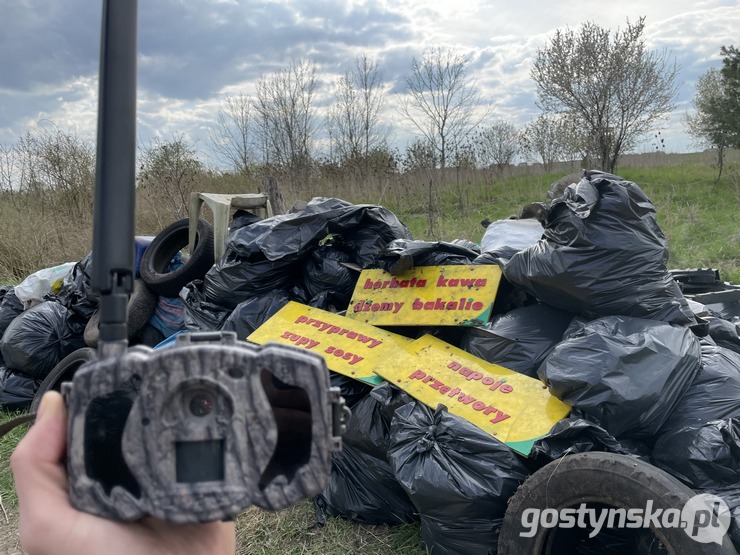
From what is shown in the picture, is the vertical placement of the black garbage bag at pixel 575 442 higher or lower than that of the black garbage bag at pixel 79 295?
lower

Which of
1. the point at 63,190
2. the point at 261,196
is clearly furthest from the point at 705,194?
the point at 63,190

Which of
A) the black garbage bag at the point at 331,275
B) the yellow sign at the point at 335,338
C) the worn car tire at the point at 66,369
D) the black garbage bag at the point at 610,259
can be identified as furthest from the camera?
the worn car tire at the point at 66,369

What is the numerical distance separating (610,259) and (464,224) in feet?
24.6

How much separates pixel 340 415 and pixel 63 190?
42.2 ft

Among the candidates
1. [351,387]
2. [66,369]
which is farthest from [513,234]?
[66,369]

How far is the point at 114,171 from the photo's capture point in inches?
24.5

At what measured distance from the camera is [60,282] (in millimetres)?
5273

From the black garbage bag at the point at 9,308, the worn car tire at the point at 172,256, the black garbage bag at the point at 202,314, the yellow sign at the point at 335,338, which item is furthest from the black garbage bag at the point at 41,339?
the yellow sign at the point at 335,338

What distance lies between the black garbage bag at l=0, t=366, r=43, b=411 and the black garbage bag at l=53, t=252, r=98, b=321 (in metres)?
0.66

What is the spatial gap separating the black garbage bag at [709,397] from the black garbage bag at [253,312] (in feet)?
7.92

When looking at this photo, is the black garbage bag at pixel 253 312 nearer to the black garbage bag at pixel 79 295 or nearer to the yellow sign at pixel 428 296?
the yellow sign at pixel 428 296

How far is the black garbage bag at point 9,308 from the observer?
5176 millimetres

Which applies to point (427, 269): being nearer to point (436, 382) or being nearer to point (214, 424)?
point (436, 382)

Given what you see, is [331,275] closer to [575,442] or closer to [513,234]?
[513,234]
